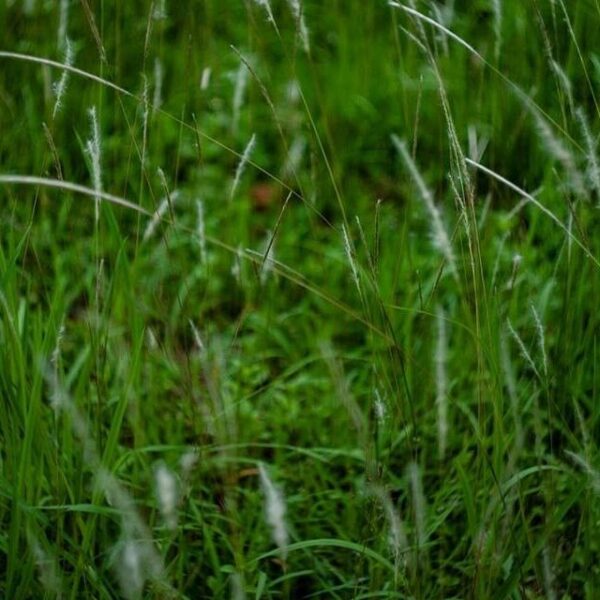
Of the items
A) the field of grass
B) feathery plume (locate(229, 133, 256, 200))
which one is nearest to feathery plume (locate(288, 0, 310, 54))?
the field of grass

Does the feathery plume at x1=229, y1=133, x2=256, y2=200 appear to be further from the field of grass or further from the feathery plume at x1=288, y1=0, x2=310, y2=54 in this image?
the feathery plume at x1=288, y1=0, x2=310, y2=54

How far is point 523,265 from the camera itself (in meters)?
1.88

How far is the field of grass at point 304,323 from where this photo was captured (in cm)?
133

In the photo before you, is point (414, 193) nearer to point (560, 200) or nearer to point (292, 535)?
point (560, 200)

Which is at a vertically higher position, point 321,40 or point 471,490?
point 321,40

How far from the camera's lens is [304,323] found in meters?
2.12

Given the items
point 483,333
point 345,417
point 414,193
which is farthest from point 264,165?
point 483,333

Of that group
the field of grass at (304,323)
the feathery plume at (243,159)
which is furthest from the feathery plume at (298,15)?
the feathery plume at (243,159)

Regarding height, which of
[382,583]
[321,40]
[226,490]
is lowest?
[382,583]

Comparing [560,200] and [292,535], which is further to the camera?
[560,200]

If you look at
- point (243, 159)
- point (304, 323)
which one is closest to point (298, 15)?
point (243, 159)

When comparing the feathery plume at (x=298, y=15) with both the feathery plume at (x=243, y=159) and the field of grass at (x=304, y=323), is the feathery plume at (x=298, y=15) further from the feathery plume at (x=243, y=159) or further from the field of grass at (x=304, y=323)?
the feathery plume at (x=243, y=159)

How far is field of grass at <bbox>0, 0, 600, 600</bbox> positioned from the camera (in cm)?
133

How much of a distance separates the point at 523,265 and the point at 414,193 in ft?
1.14
